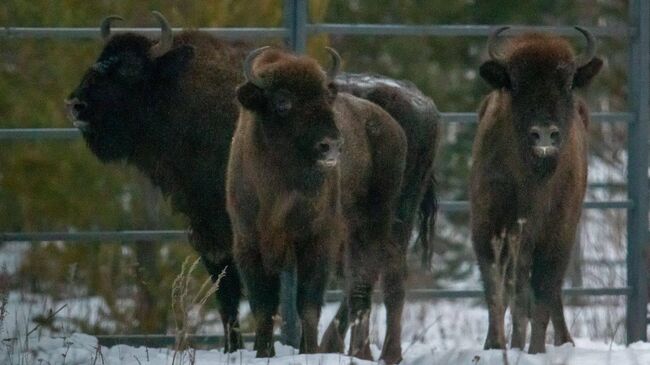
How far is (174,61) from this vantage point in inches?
341

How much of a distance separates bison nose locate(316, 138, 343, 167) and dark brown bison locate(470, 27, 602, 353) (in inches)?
37.4

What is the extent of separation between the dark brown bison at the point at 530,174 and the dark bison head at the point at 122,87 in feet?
5.68

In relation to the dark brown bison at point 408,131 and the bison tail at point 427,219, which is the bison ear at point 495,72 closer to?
the dark brown bison at point 408,131

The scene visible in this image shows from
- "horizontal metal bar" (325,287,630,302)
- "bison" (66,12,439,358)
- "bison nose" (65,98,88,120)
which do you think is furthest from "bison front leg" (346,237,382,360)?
"bison nose" (65,98,88,120)

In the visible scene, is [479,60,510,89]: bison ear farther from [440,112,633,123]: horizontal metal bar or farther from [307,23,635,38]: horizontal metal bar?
[440,112,633,123]: horizontal metal bar

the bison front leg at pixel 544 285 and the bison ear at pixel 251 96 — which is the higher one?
the bison ear at pixel 251 96

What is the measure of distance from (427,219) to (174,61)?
61.7 inches

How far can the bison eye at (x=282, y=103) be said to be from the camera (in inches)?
289

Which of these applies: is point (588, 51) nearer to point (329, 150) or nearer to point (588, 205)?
point (329, 150)

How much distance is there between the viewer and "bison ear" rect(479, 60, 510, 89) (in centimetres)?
775

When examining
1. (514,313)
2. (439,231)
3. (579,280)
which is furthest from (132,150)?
(439,231)

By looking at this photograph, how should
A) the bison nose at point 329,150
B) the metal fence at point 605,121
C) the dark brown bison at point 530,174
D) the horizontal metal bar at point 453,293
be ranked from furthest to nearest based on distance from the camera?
the horizontal metal bar at point 453,293 < the metal fence at point 605,121 < the dark brown bison at point 530,174 < the bison nose at point 329,150

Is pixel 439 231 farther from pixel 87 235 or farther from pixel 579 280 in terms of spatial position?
pixel 87 235

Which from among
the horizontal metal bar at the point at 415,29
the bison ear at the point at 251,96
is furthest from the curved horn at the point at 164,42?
the bison ear at the point at 251,96
